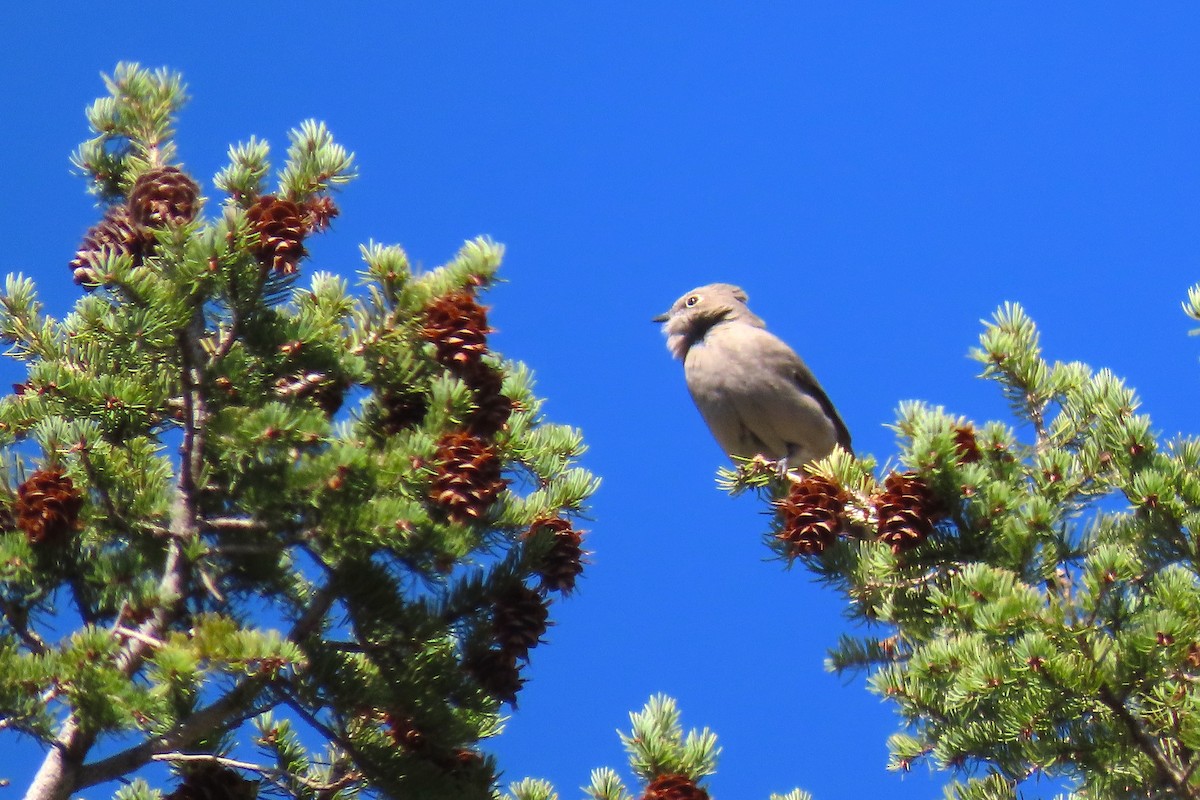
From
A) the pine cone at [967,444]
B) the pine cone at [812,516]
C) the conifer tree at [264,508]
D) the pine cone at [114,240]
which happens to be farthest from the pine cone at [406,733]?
the pine cone at [967,444]

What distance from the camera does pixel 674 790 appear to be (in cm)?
339

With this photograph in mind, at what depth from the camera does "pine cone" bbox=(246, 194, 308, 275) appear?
3.18 m

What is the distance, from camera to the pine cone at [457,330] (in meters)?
3.31

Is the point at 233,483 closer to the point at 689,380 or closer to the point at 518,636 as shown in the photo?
the point at 518,636

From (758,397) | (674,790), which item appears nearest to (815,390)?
(758,397)

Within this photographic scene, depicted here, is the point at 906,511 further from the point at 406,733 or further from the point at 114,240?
the point at 114,240

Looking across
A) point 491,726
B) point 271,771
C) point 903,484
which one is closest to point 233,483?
point 271,771

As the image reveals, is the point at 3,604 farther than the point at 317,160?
No

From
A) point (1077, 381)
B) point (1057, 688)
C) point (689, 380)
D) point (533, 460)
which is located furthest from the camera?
point (689, 380)

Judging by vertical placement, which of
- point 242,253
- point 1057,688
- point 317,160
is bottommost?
point 1057,688

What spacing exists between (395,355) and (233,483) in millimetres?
537

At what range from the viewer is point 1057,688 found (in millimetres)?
3057

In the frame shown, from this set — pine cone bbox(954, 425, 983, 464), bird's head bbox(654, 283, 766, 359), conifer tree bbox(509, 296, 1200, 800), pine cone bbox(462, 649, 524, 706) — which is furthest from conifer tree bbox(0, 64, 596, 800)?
bird's head bbox(654, 283, 766, 359)

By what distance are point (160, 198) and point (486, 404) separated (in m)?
1.13
